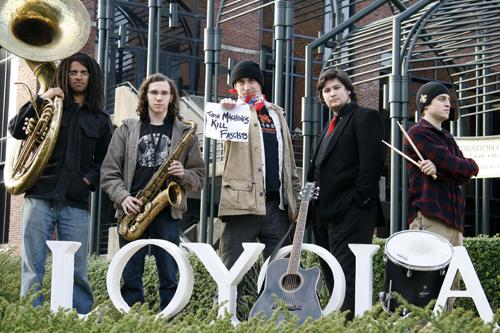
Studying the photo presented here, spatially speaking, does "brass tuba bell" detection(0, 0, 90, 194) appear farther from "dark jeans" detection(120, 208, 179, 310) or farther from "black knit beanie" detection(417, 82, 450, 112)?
"black knit beanie" detection(417, 82, 450, 112)

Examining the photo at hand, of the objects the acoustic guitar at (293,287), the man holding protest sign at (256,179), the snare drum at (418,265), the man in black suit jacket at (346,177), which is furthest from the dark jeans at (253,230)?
the snare drum at (418,265)

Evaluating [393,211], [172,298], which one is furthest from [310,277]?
[393,211]

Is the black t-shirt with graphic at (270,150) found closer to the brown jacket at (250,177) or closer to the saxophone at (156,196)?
the brown jacket at (250,177)

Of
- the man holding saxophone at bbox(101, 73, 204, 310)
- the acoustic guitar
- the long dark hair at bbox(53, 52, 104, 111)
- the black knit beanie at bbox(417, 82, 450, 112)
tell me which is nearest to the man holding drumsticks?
the black knit beanie at bbox(417, 82, 450, 112)

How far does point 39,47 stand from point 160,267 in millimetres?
2039

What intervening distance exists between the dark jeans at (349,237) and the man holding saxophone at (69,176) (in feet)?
6.09

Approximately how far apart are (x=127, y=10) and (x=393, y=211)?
1690 centimetres

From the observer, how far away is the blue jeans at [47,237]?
25.6 ft

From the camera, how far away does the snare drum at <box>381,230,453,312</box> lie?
22.8 ft

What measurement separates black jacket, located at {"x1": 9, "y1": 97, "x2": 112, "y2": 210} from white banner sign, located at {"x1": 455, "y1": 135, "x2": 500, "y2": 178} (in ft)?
17.7

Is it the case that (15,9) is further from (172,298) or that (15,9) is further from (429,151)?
(429,151)

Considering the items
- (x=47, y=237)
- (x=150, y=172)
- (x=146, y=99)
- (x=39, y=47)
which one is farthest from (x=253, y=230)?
(x=39, y=47)

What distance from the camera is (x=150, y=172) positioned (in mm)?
8102

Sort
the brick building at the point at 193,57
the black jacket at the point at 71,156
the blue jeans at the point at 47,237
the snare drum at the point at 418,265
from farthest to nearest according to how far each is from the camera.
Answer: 1. the brick building at the point at 193,57
2. the black jacket at the point at 71,156
3. the blue jeans at the point at 47,237
4. the snare drum at the point at 418,265
